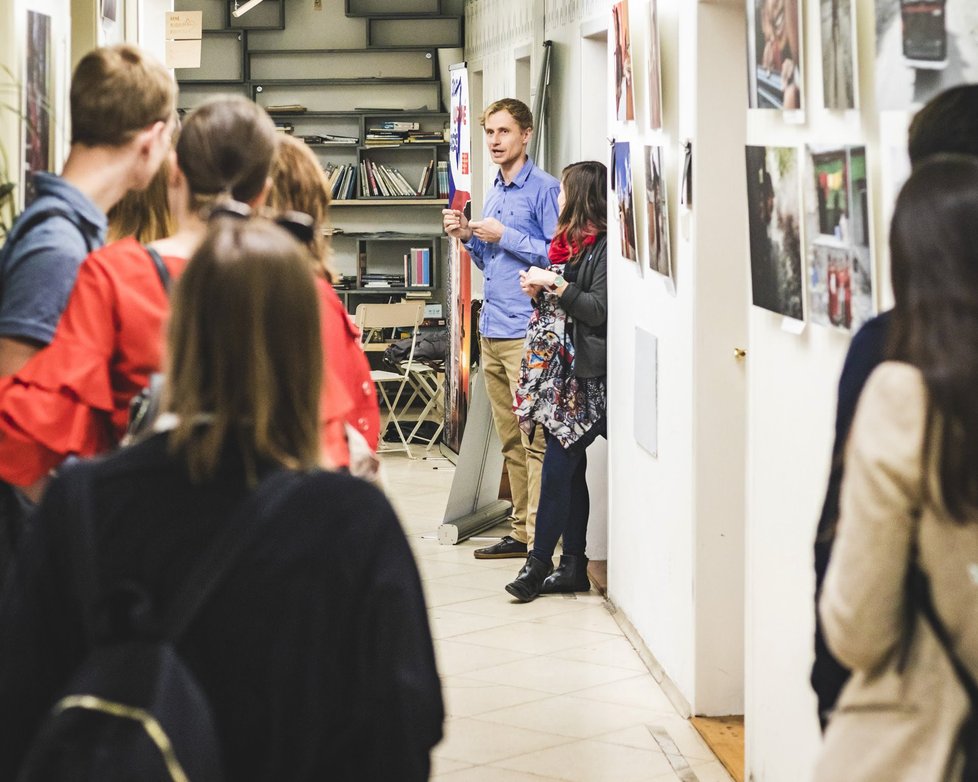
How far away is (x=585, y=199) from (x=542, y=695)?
2118 millimetres

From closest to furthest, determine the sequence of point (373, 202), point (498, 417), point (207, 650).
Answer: point (207, 650)
point (498, 417)
point (373, 202)

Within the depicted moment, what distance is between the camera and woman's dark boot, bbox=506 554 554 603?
5.86 metres

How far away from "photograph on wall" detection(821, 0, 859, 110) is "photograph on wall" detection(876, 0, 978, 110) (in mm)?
111

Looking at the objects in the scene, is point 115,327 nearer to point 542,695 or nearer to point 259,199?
point 259,199

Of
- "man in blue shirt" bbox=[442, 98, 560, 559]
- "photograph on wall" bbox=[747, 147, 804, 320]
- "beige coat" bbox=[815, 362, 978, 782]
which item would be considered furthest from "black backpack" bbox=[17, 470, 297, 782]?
"man in blue shirt" bbox=[442, 98, 560, 559]

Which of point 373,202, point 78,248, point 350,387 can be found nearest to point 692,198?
point 350,387

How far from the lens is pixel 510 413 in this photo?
6.65 metres

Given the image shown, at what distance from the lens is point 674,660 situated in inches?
183

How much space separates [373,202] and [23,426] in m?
9.27

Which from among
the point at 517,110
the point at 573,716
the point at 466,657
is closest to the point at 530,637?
the point at 466,657

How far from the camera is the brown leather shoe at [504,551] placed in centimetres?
669

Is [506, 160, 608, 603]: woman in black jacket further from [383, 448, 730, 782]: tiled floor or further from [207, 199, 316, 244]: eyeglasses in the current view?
[207, 199, 316, 244]: eyeglasses

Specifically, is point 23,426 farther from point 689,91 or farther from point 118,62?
point 689,91

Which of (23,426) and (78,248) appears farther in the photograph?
(78,248)
